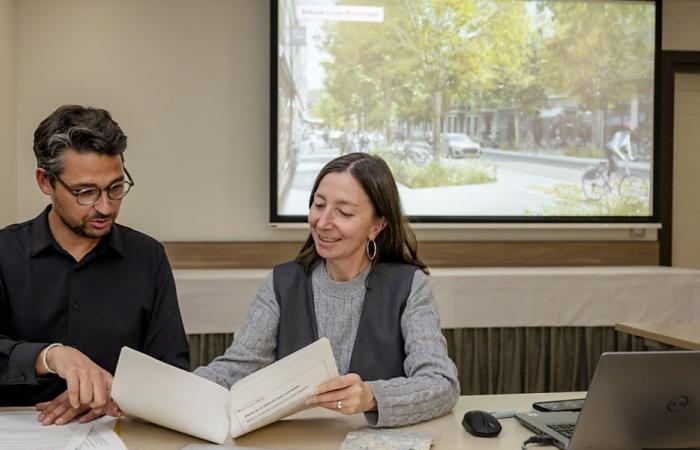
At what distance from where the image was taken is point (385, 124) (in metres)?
4.09

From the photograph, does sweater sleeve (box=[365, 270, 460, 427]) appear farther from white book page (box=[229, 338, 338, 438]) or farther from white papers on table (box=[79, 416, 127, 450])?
white papers on table (box=[79, 416, 127, 450])

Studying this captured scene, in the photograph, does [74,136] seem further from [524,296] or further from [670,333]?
[524,296]

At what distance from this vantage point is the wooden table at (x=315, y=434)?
1523 millimetres

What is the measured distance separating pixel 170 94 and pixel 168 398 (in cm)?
273

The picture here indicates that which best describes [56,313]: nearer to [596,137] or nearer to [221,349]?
[221,349]

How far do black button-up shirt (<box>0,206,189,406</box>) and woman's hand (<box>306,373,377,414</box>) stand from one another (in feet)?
1.98

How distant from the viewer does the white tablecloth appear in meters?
3.59

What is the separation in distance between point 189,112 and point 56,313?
88.5 inches

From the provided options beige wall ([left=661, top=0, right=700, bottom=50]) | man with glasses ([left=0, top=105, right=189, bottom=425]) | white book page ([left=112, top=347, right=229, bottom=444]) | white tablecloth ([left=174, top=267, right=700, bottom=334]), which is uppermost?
beige wall ([left=661, top=0, right=700, bottom=50])

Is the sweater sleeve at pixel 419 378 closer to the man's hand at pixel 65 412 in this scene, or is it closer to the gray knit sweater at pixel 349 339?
the gray knit sweater at pixel 349 339

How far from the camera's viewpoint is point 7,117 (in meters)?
3.76

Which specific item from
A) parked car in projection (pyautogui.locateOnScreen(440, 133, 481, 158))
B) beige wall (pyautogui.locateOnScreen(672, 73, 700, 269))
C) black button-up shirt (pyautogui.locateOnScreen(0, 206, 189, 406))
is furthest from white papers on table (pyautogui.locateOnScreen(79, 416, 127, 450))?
beige wall (pyautogui.locateOnScreen(672, 73, 700, 269))

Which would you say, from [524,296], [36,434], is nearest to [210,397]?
[36,434]

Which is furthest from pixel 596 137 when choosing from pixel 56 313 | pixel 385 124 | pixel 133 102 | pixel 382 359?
pixel 56 313
